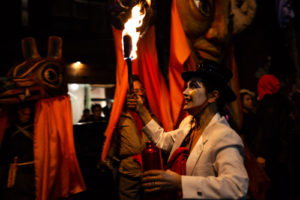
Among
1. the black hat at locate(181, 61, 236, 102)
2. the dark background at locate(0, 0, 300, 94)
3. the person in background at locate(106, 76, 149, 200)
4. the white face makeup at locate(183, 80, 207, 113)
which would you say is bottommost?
the person in background at locate(106, 76, 149, 200)

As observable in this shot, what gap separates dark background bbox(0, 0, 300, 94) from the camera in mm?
5762

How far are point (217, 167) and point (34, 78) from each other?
108 inches

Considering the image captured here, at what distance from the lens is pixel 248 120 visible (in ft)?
14.1

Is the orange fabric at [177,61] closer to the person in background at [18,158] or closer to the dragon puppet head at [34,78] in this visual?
the dragon puppet head at [34,78]

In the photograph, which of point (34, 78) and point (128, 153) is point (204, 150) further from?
point (34, 78)

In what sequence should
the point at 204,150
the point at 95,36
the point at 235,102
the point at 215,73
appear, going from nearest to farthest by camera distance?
the point at 204,150, the point at 215,73, the point at 235,102, the point at 95,36

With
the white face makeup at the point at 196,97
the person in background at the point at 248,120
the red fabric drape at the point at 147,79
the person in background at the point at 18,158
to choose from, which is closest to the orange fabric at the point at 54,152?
the person in background at the point at 18,158

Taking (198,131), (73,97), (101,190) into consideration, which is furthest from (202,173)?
(73,97)

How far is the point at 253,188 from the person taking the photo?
275cm

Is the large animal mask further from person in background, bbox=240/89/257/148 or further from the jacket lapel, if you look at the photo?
the jacket lapel

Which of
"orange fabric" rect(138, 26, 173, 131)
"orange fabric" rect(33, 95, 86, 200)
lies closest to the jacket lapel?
"orange fabric" rect(138, 26, 173, 131)

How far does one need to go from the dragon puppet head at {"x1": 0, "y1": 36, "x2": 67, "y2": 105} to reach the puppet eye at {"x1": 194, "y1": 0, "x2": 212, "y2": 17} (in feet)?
7.51

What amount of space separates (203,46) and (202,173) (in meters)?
2.34

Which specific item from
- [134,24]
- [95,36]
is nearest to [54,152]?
[134,24]
